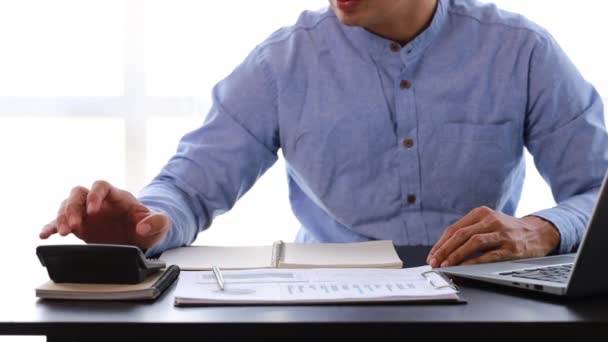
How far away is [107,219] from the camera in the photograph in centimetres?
125

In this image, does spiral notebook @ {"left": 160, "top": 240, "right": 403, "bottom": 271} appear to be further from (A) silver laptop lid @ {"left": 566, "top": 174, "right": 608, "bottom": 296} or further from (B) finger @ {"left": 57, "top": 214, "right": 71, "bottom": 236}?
(A) silver laptop lid @ {"left": 566, "top": 174, "right": 608, "bottom": 296}

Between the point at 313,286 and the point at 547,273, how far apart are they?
0.29 m

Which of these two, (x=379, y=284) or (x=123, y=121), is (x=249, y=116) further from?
(x=123, y=121)

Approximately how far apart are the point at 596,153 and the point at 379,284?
76 centimetres

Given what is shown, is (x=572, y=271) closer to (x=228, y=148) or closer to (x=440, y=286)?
(x=440, y=286)

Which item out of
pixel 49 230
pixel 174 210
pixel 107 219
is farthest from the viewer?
pixel 174 210

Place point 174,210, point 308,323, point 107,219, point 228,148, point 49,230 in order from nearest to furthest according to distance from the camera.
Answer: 1. point 308,323
2. point 49,230
3. point 107,219
4. point 174,210
5. point 228,148

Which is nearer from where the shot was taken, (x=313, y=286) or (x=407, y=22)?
(x=313, y=286)

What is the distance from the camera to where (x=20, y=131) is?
3100 mm

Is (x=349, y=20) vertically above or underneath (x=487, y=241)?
above

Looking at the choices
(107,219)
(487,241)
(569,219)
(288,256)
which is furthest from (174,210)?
(569,219)

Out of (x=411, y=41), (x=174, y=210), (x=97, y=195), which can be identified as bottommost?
(x=174, y=210)

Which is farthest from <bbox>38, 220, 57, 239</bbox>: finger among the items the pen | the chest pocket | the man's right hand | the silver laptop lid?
the chest pocket

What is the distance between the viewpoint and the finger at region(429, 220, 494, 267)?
1127 millimetres
